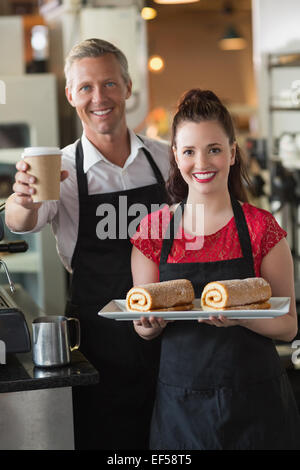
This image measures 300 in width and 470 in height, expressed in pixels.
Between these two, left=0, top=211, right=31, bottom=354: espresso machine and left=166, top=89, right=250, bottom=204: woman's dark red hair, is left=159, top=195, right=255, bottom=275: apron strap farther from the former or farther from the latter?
left=0, top=211, right=31, bottom=354: espresso machine

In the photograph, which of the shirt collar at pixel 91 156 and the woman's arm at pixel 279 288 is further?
the shirt collar at pixel 91 156

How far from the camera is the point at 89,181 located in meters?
2.23

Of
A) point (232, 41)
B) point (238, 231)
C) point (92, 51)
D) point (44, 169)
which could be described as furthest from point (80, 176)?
point (232, 41)

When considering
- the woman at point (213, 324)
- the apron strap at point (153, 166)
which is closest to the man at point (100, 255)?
the apron strap at point (153, 166)

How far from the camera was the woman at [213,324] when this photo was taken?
1.73 meters

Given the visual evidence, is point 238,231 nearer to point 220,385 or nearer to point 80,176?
point 220,385

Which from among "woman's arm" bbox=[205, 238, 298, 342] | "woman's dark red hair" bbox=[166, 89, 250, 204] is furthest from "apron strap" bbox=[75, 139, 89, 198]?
"woman's arm" bbox=[205, 238, 298, 342]

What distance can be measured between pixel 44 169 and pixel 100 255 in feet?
1.89

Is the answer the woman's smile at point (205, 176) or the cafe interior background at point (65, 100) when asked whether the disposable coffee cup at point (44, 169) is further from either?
the cafe interior background at point (65, 100)

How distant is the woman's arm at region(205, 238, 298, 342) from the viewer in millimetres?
1728

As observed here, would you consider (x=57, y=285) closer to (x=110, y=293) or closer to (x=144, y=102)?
(x=144, y=102)

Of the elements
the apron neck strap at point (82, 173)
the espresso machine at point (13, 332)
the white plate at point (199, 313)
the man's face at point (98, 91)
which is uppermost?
the man's face at point (98, 91)

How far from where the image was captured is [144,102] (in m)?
4.11

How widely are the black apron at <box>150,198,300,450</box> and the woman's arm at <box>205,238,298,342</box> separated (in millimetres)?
42
